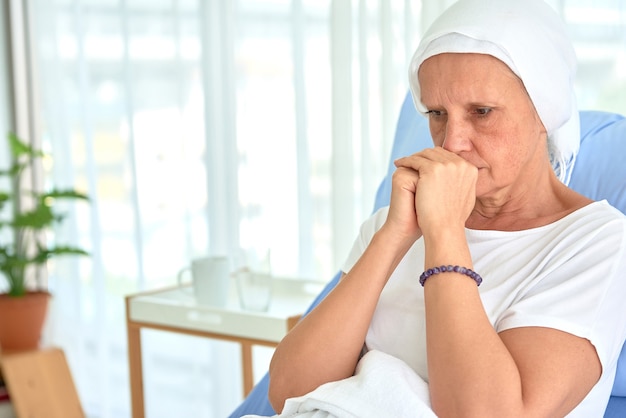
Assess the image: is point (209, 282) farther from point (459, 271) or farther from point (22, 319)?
point (459, 271)

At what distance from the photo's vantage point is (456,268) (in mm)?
1269

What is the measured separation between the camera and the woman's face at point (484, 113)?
4.33 feet

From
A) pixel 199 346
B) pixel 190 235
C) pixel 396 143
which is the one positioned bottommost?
pixel 199 346

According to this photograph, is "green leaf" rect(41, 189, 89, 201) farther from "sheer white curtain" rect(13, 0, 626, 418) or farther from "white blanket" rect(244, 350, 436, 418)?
"white blanket" rect(244, 350, 436, 418)

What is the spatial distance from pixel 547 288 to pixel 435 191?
205mm

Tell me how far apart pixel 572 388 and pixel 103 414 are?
2684mm

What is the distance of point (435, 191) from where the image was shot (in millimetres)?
1325

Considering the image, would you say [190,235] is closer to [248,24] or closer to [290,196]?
[290,196]

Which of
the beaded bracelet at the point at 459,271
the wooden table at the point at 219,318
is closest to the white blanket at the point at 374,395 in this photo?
the beaded bracelet at the point at 459,271

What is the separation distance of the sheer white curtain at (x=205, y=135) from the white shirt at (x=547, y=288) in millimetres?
815

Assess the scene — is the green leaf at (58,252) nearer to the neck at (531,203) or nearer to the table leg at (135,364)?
the table leg at (135,364)

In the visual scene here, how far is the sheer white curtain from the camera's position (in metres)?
2.50

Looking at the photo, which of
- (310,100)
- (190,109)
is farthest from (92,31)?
(310,100)

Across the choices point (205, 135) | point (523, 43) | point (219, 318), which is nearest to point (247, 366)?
point (219, 318)
